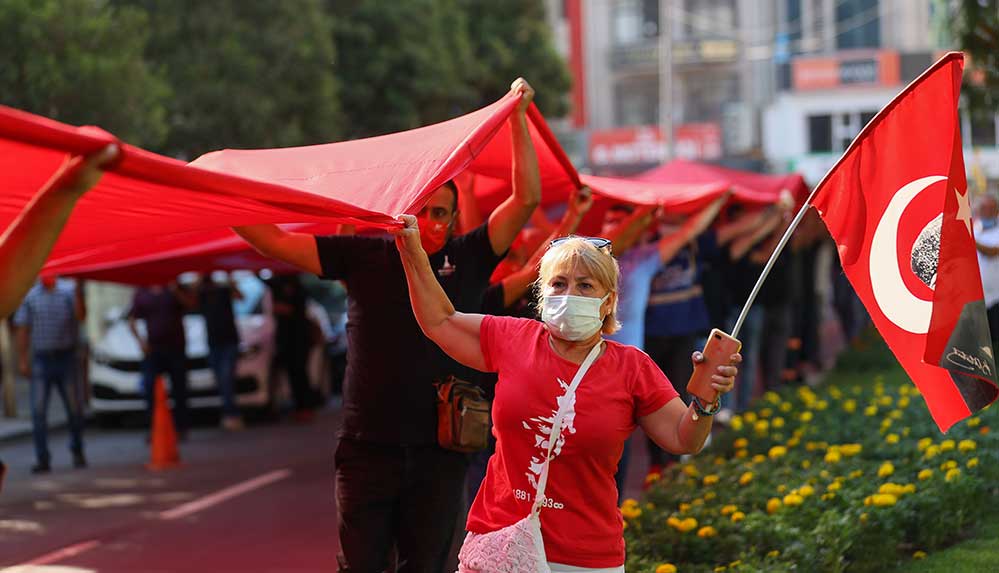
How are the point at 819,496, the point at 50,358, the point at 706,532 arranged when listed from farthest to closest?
the point at 50,358 < the point at 819,496 < the point at 706,532

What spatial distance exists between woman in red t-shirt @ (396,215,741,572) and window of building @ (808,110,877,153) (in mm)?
49989

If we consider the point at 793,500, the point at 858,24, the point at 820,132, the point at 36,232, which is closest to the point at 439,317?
the point at 36,232

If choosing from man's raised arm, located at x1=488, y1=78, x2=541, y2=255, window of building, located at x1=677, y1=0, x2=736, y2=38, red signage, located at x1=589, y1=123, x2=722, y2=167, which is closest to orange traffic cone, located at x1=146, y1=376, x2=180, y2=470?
man's raised arm, located at x1=488, y1=78, x2=541, y2=255

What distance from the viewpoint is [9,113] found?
3.44 m

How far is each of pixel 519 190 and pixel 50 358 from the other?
8.72 metres

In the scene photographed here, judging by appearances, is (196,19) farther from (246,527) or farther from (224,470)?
(246,527)

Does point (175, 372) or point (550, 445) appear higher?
point (550, 445)

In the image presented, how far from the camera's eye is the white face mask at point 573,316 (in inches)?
160

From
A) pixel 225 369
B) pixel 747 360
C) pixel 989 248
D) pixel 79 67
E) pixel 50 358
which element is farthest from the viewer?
pixel 225 369

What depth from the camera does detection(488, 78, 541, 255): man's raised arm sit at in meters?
5.43

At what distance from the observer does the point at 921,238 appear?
500cm

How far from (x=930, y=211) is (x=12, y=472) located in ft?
33.4

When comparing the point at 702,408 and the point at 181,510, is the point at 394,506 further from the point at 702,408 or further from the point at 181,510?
the point at 181,510

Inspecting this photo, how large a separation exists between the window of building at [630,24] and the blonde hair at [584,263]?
56282 mm
